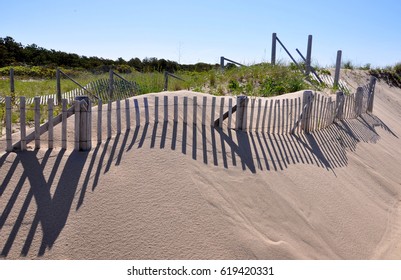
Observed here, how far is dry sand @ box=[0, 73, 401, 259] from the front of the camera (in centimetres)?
404

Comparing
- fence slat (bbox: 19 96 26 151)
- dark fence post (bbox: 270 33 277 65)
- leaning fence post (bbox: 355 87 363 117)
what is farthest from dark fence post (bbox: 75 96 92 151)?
dark fence post (bbox: 270 33 277 65)

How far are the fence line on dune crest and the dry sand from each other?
21cm

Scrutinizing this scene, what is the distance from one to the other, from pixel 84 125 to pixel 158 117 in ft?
4.19

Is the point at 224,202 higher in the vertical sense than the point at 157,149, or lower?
lower

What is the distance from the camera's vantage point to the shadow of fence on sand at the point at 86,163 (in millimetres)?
4020

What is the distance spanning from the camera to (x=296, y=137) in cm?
796

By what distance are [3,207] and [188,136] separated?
2.71 m

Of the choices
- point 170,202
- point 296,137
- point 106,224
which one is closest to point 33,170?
point 106,224

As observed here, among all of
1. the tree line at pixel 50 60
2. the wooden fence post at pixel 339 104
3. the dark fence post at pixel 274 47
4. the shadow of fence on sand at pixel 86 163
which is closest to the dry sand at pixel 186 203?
the shadow of fence on sand at pixel 86 163

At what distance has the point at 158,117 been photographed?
6.15m

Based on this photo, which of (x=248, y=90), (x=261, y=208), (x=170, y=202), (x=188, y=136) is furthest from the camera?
(x=248, y=90)

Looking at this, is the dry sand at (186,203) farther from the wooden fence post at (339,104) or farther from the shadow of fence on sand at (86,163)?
the wooden fence post at (339,104)

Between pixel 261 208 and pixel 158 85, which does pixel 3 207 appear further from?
pixel 158 85

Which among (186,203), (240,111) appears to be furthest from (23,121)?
(240,111)
